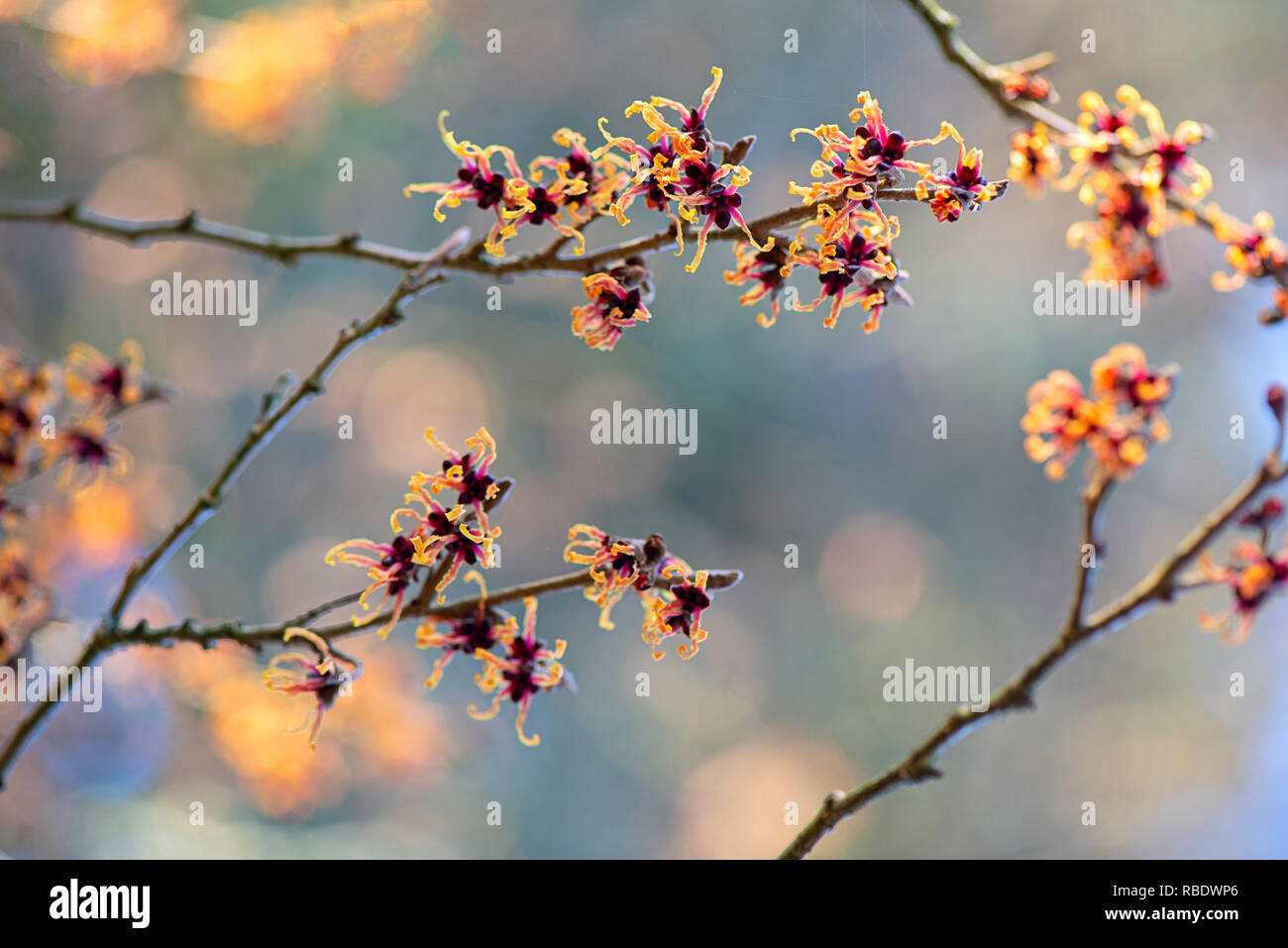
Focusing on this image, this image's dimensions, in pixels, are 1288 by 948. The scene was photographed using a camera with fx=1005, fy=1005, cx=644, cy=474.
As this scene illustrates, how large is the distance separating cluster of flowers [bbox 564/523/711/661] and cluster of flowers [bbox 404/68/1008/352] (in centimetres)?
11

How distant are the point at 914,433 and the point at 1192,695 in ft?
3.25

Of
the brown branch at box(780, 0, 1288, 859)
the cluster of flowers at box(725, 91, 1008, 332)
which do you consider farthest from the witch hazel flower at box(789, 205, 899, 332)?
the brown branch at box(780, 0, 1288, 859)

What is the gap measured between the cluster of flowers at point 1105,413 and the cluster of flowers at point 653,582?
11.5 inches

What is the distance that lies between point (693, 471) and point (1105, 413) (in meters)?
2.09

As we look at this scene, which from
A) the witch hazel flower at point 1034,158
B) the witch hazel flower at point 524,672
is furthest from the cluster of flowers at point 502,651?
the witch hazel flower at point 1034,158

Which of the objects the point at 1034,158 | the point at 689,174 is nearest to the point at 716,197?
the point at 689,174

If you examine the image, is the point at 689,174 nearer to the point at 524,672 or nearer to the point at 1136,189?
the point at 524,672

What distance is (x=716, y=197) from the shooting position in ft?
1.54

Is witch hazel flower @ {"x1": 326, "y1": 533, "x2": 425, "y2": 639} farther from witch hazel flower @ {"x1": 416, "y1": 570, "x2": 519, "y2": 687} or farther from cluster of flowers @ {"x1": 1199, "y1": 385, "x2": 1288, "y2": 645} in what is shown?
cluster of flowers @ {"x1": 1199, "y1": 385, "x2": 1288, "y2": 645}

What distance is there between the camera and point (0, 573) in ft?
2.30

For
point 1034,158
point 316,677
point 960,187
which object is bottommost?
point 316,677

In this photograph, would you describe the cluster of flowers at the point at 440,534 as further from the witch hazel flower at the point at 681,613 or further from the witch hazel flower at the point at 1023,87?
the witch hazel flower at the point at 1023,87
